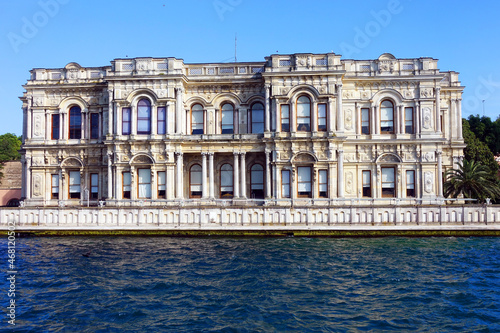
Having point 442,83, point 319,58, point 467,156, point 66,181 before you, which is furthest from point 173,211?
point 467,156

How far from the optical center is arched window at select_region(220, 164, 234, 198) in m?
Result: 30.9

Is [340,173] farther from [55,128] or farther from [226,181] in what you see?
[55,128]

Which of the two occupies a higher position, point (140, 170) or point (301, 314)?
point (140, 170)

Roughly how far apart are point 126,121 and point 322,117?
43.6 ft

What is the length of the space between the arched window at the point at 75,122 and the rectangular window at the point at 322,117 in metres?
17.2

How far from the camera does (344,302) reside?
40.7ft

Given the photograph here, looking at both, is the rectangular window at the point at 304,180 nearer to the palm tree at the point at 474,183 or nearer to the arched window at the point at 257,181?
the arched window at the point at 257,181

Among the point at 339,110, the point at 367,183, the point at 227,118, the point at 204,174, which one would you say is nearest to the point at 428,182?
the point at 367,183

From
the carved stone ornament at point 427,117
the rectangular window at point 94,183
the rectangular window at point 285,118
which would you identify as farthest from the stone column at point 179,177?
the carved stone ornament at point 427,117

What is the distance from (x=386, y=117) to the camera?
30.7 meters

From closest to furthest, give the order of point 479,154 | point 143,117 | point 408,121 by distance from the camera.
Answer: point 143,117 < point 408,121 < point 479,154

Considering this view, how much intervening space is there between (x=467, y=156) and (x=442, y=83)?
8.08 m

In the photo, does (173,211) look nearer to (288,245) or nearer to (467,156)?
(288,245)

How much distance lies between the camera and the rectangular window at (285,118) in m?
29.2
